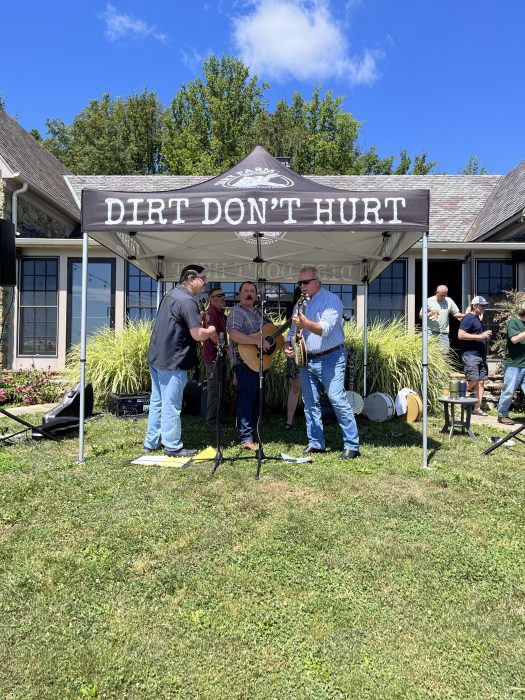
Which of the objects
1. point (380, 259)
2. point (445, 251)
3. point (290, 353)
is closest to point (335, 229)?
point (290, 353)

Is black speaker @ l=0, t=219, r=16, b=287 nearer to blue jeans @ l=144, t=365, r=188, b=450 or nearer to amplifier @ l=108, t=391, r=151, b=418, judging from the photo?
blue jeans @ l=144, t=365, r=188, b=450

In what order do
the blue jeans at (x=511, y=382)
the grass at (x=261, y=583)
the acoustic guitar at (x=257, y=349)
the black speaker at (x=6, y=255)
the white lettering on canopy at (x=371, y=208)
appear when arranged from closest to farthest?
1. the grass at (x=261, y=583)
2. the white lettering on canopy at (x=371, y=208)
3. the acoustic guitar at (x=257, y=349)
4. the black speaker at (x=6, y=255)
5. the blue jeans at (x=511, y=382)

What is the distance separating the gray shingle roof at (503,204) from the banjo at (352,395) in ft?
17.3

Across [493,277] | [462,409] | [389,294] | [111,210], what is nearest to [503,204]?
[493,277]

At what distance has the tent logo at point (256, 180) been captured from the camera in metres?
4.80

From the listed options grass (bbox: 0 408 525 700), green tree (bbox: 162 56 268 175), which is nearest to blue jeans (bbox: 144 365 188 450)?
grass (bbox: 0 408 525 700)

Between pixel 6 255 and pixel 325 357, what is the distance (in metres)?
3.82

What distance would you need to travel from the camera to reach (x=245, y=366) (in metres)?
5.36

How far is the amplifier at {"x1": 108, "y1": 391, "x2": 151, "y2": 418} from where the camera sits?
287 inches

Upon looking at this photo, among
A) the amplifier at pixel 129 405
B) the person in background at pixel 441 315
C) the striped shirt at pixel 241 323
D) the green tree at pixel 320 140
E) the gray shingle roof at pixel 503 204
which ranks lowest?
the amplifier at pixel 129 405

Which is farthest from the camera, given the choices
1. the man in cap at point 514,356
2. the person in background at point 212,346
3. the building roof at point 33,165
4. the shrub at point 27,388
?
the building roof at point 33,165

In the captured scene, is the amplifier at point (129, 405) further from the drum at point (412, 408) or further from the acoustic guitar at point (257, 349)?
the drum at point (412, 408)

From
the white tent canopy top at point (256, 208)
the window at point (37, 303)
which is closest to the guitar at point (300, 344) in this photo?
the white tent canopy top at point (256, 208)

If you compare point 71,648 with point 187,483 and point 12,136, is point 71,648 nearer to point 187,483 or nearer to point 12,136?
point 187,483
